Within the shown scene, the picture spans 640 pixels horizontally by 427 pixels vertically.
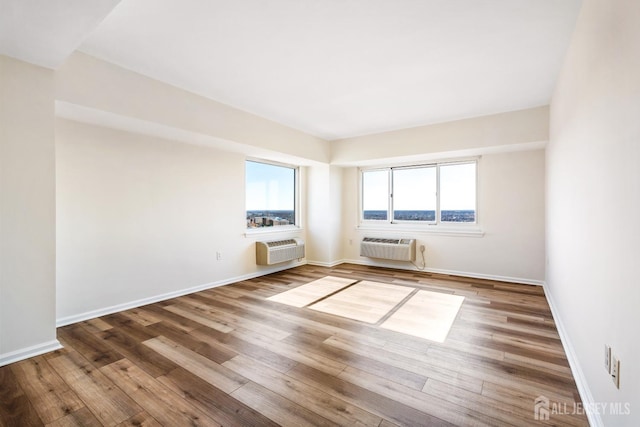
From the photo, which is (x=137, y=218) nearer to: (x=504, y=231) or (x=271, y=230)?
(x=271, y=230)

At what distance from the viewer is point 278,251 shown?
519 cm

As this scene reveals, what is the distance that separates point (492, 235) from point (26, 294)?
5.75 meters

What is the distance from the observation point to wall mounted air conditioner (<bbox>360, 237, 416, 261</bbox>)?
211 inches

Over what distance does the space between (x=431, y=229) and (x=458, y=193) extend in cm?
79

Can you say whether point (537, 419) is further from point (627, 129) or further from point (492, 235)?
point (492, 235)

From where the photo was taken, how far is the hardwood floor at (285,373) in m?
1.67

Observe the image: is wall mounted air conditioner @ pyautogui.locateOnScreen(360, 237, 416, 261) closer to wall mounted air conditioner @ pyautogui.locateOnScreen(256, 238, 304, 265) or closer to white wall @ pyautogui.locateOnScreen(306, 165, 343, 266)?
white wall @ pyautogui.locateOnScreen(306, 165, 343, 266)

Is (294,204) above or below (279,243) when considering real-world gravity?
above

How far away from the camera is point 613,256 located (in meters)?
1.35

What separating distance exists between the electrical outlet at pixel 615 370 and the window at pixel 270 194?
461 centimetres

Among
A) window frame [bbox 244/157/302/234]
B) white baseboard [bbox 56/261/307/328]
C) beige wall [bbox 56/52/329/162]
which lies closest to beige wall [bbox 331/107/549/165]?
window frame [bbox 244/157/302/234]

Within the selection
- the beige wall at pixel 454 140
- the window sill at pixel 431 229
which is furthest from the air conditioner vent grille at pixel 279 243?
the beige wall at pixel 454 140

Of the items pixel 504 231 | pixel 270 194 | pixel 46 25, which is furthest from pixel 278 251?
pixel 46 25

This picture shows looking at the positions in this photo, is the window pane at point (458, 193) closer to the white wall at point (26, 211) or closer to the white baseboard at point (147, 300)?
the white baseboard at point (147, 300)
